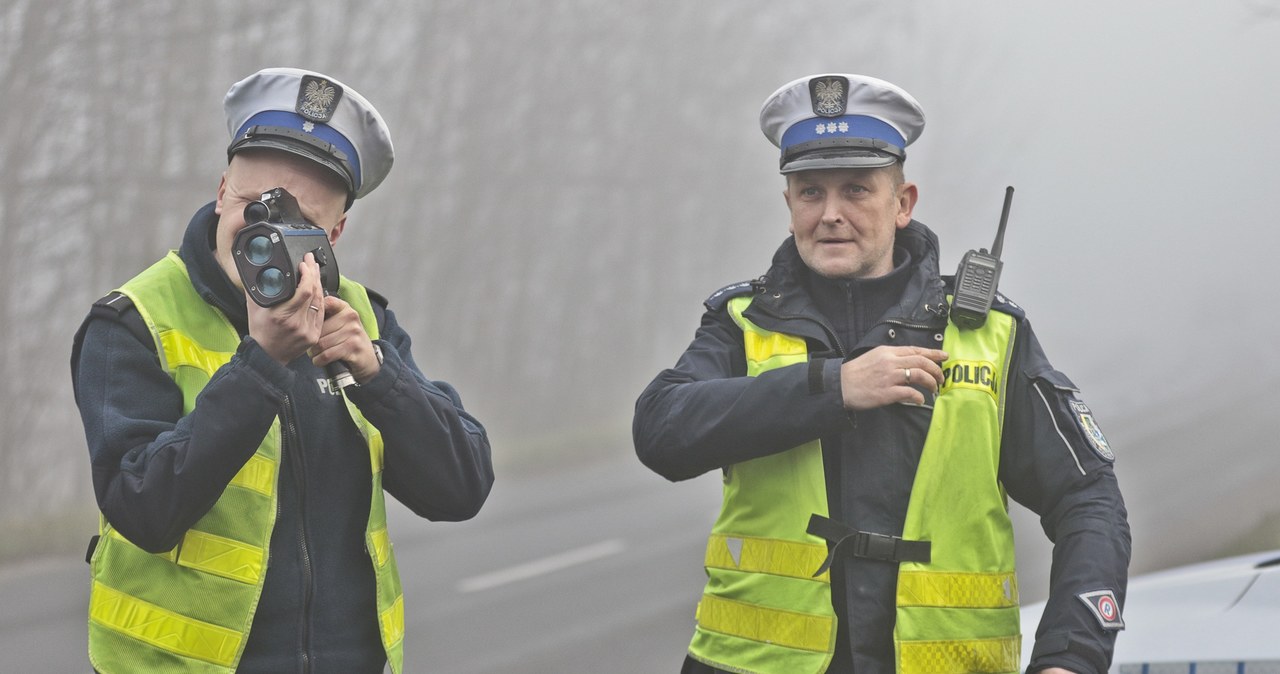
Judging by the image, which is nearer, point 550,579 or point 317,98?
point 317,98

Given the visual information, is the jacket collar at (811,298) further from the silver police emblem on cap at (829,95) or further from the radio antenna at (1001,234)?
the silver police emblem on cap at (829,95)

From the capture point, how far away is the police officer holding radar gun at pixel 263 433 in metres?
2.45

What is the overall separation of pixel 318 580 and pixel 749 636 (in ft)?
2.70

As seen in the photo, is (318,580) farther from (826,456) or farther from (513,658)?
(513,658)

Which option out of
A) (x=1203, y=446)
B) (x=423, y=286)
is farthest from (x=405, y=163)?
(x=1203, y=446)

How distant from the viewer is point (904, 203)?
10.6 feet

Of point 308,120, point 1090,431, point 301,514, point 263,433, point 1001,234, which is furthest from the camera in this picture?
point 1001,234

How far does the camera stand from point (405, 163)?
39.0ft

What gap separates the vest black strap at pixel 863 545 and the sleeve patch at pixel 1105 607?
30cm

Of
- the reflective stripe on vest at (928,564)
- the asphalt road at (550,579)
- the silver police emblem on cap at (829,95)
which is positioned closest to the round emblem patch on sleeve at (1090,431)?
the reflective stripe on vest at (928,564)

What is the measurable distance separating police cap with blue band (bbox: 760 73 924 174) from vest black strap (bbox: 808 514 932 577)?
0.74m

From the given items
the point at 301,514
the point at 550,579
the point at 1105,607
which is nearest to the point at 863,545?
the point at 1105,607

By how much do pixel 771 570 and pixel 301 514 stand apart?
88 cm

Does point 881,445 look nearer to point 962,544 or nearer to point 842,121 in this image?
point 962,544
